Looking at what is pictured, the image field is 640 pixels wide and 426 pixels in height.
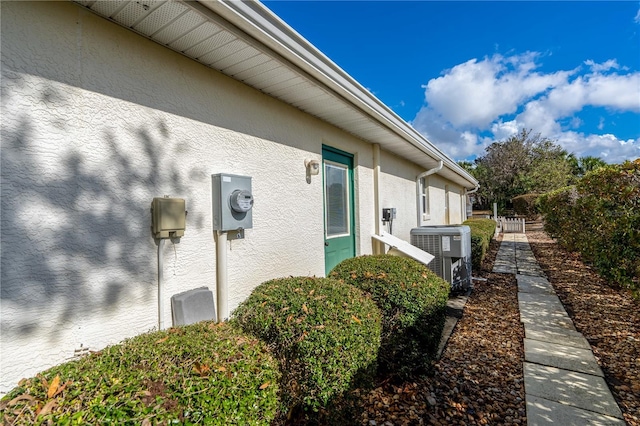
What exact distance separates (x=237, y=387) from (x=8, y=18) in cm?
275

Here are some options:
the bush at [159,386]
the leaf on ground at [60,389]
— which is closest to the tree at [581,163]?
the bush at [159,386]

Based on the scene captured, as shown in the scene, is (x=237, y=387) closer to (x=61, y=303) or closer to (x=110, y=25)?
(x=61, y=303)

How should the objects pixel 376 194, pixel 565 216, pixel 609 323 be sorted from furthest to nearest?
1. pixel 565 216
2. pixel 376 194
3. pixel 609 323

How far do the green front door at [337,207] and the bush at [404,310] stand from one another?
129cm

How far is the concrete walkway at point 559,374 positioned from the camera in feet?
8.78

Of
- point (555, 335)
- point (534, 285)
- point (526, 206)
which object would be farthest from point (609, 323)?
point (526, 206)

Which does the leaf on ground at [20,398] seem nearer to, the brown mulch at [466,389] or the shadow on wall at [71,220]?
the shadow on wall at [71,220]

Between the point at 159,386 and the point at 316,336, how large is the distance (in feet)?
3.83

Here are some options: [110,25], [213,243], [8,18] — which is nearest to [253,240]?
[213,243]

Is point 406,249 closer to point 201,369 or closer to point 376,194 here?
point 376,194

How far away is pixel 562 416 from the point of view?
2660mm

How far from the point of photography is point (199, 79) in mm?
3047

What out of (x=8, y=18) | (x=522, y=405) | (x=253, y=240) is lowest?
(x=522, y=405)

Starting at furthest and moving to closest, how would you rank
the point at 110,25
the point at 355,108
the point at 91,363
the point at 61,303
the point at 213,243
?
1. the point at 355,108
2. the point at 213,243
3. the point at 110,25
4. the point at 61,303
5. the point at 91,363
